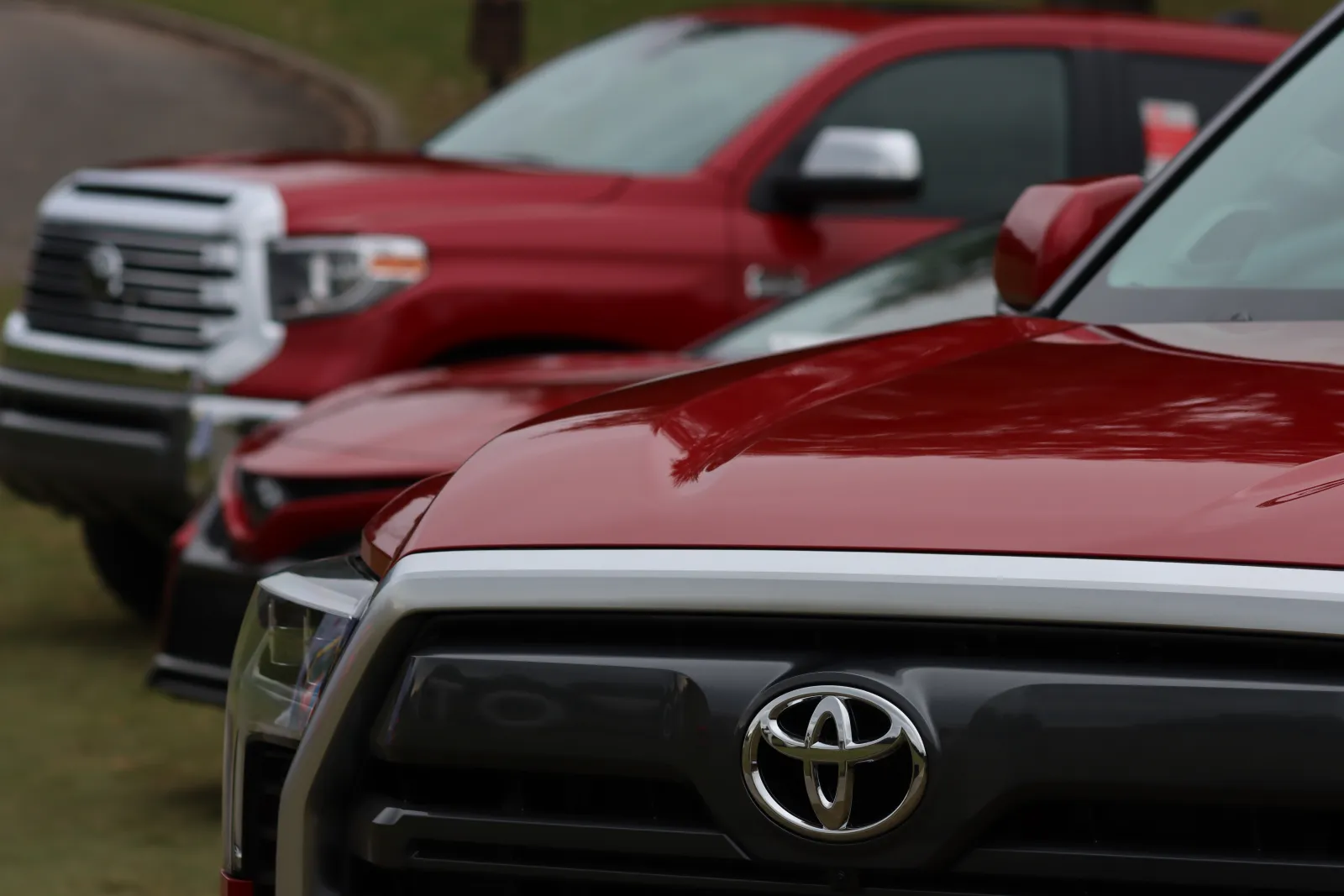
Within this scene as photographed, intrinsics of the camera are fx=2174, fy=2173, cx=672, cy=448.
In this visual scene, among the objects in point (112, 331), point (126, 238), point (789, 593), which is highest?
point (789, 593)

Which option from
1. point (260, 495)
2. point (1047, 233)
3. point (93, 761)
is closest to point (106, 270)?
point (93, 761)

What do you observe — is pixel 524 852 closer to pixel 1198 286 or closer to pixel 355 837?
pixel 355 837

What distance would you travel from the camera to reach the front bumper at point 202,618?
14.9ft

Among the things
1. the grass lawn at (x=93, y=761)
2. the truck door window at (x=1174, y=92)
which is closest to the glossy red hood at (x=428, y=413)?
the grass lawn at (x=93, y=761)

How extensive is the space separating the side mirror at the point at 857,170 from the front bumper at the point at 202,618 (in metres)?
2.00

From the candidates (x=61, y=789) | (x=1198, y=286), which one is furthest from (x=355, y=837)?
(x=61, y=789)

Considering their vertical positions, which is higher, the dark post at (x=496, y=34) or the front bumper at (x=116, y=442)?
the dark post at (x=496, y=34)

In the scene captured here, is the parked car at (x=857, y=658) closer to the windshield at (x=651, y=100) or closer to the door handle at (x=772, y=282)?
the door handle at (x=772, y=282)

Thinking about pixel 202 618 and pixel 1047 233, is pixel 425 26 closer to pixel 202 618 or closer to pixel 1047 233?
pixel 202 618

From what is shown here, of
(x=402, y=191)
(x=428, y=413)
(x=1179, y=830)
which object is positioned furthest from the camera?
(x=402, y=191)

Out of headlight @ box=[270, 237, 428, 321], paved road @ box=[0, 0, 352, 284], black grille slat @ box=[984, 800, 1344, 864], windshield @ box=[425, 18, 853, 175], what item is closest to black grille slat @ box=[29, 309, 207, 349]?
headlight @ box=[270, 237, 428, 321]

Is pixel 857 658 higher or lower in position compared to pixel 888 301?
higher

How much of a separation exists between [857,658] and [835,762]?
94 millimetres

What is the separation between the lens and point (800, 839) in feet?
5.91
